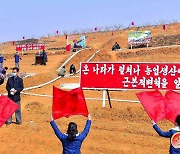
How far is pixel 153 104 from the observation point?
8375 mm

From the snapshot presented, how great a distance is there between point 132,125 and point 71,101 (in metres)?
4.44

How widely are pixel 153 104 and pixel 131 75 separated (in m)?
6.92

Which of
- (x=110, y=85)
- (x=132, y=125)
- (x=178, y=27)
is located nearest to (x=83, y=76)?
(x=110, y=85)

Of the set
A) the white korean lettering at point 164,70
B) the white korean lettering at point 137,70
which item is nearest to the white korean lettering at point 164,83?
the white korean lettering at point 164,70

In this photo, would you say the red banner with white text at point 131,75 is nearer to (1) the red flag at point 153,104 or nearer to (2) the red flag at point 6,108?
(1) the red flag at point 153,104

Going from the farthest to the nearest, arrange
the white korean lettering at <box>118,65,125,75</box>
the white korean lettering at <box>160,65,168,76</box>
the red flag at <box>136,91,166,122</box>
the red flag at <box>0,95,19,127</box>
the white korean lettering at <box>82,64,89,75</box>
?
the white korean lettering at <box>82,64,89,75</box>
the white korean lettering at <box>118,65,125,75</box>
the white korean lettering at <box>160,65,168,76</box>
the red flag at <box>0,95,19,127</box>
the red flag at <box>136,91,166,122</box>

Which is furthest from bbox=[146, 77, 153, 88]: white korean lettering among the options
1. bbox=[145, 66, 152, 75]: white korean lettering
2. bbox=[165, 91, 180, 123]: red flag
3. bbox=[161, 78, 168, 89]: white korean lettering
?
bbox=[165, 91, 180, 123]: red flag

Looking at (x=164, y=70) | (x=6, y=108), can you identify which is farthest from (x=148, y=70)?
(x=6, y=108)

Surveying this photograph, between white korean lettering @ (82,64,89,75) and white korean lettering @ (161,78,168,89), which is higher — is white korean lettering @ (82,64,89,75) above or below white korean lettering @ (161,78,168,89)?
above

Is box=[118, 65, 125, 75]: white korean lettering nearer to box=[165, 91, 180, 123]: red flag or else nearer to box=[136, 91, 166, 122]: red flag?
box=[165, 91, 180, 123]: red flag

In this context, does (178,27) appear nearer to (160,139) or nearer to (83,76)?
(83,76)

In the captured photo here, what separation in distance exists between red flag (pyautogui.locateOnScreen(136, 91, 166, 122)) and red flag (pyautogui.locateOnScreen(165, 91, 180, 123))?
181mm

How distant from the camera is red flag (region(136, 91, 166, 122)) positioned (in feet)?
27.1

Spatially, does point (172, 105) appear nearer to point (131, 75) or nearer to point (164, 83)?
point (164, 83)
